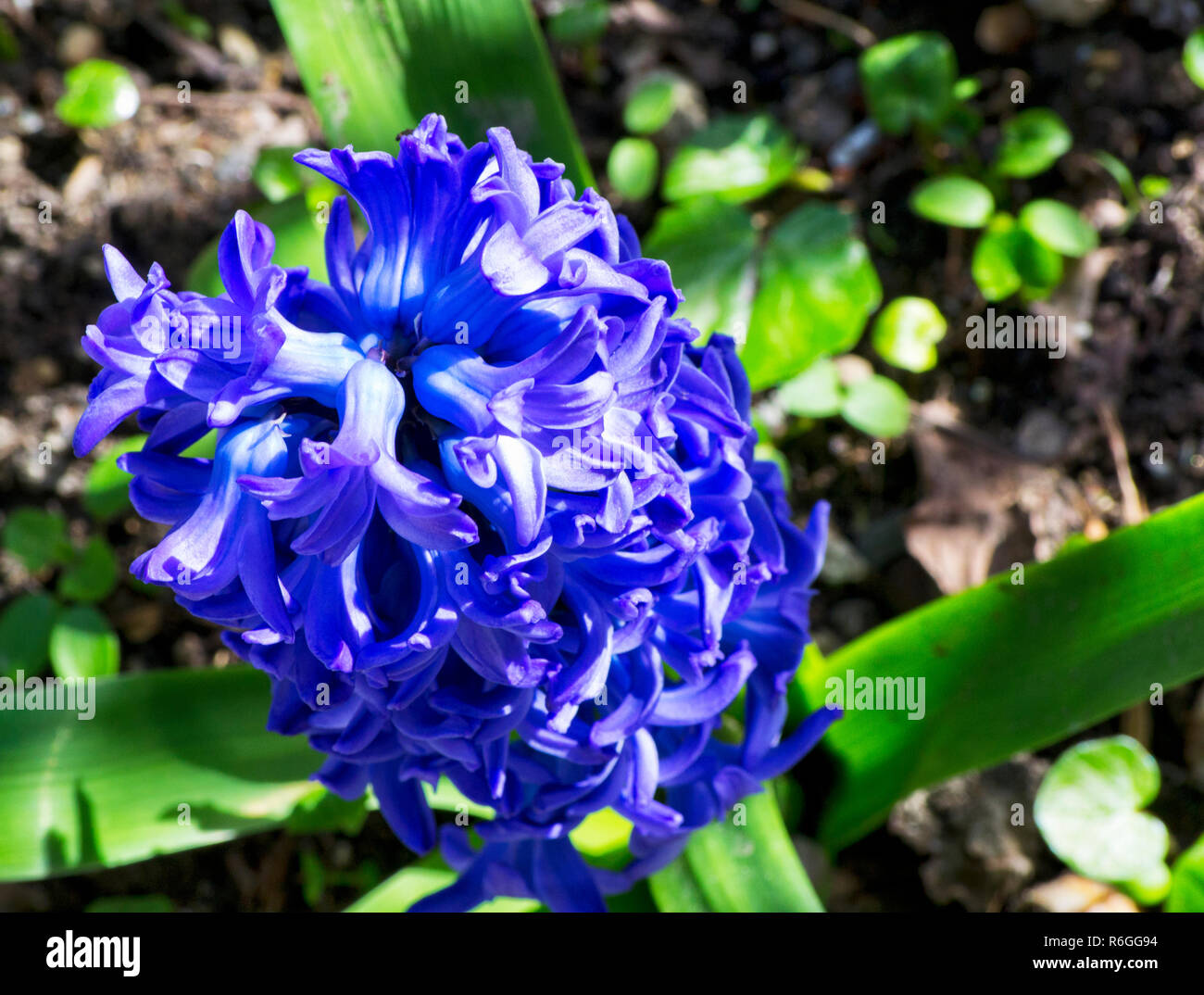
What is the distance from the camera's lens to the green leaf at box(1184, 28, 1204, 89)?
3.04 metres

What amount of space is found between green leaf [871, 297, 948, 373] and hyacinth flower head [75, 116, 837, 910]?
1.46 metres

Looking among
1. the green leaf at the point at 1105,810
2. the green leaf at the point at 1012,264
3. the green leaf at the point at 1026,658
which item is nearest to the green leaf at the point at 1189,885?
the green leaf at the point at 1105,810

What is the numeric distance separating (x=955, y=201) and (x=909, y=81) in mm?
390

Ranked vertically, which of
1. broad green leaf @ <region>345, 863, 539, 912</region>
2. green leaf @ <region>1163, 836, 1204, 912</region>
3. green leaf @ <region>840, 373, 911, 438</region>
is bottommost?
green leaf @ <region>1163, 836, 1204, 912</region>

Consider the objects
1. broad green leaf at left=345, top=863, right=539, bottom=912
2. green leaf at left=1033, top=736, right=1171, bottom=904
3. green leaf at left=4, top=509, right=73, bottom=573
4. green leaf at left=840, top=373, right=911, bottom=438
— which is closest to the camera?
broad green leaf at left=345, top=863, right=539, bottom=912

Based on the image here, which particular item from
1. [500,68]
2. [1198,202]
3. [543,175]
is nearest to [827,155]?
[1198,202]

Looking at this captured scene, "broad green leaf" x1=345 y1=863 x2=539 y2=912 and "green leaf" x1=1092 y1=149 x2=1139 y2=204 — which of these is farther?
"green leaf" x1=1092 y1=149 x2=1139 y2=204

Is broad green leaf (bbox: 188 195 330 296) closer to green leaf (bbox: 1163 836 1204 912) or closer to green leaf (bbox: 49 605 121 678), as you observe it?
green leaf (bbox: 49 605 121 678)

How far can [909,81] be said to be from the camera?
3.16 metres

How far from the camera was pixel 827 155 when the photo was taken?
11.8ft

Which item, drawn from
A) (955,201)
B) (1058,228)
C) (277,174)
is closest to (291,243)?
(277,174)

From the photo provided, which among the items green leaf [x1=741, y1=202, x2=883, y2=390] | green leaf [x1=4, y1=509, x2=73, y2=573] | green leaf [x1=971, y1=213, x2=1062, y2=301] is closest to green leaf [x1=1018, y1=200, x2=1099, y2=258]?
green leaf [x1=971, y1=213, x2=1062, y2=301]

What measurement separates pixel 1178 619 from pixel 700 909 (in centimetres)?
102

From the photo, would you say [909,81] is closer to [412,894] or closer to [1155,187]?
[1155,187]
